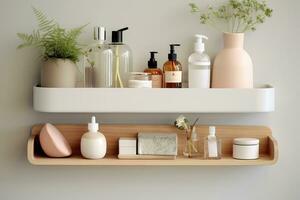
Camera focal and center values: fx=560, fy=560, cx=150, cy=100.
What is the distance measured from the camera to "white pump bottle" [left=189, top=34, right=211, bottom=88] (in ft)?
5.09

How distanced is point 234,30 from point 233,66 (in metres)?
0.14

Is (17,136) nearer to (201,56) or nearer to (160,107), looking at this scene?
(160,107)

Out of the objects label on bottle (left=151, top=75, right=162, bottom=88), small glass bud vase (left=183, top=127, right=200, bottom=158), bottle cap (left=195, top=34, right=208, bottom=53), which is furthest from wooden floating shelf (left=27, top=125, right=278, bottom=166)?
bottle cap (left=195, top=34, right=208, bottom=53)

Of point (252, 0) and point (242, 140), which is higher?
point (252, 0)

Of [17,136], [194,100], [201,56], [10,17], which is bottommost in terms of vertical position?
[17,136]

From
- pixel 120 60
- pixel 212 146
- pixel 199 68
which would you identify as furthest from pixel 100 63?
pixel 212 146

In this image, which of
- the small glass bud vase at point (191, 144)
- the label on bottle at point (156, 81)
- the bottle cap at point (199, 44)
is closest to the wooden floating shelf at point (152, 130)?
the small glass bud vase at point (191, 144)

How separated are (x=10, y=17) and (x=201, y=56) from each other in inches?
21.8

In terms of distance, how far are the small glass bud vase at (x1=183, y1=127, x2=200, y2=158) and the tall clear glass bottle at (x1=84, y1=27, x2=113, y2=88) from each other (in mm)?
265

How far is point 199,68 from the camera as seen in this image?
1.56 meters

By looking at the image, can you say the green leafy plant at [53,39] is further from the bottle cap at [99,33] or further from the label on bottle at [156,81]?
the label on bottle at [156,81]

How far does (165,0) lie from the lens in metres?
1.61

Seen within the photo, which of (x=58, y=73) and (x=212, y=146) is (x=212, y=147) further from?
(x=58, y=73)

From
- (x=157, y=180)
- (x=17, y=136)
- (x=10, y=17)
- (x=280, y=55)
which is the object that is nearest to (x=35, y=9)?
(x=10, y=17)
